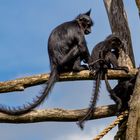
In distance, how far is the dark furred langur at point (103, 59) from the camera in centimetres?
701

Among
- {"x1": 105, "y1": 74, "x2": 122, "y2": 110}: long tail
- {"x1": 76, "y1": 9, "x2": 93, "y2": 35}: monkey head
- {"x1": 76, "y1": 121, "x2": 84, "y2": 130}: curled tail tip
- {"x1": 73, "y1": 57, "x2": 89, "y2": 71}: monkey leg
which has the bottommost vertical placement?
{"x1": 76, "y1": 121, "x2": 84, "y2": 130}: curled tail tip

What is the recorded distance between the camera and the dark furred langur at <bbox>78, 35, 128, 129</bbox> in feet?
23.0

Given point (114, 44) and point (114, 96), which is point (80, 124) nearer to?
point (114, 96)

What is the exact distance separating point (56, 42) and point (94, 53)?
2.87 ft

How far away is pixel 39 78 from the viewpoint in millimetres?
6867

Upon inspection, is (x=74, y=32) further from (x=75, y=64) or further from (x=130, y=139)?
(x=130, y=139)

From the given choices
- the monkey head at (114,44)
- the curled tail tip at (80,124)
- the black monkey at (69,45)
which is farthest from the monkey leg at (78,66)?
the curled tail tip at (80,124)

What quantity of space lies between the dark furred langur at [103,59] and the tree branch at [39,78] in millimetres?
107

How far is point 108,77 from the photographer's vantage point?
7.05 m

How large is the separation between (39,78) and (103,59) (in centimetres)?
105

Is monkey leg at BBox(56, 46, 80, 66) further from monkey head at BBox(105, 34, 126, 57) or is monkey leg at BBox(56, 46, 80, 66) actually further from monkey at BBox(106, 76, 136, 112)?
monkey at BBox(106, 76, 136, 112)

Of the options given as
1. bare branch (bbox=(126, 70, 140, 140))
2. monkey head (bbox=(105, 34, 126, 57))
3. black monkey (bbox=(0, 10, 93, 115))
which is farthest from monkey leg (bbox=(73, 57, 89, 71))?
bare branch (bbox=(126, 70, 140, 140))

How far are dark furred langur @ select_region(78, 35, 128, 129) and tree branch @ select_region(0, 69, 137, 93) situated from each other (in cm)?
11

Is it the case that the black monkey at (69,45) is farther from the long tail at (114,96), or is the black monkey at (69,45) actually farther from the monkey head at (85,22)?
the long tail at (114,96)
